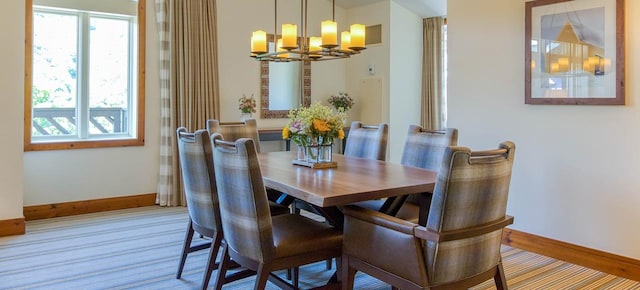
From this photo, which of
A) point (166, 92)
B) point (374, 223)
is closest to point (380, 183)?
point (374, 223)

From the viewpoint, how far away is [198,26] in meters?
5.46

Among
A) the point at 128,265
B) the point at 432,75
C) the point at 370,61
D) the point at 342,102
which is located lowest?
the point at 128,265

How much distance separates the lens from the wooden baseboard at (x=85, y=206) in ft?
15.5

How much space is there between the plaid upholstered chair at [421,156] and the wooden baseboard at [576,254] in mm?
1148

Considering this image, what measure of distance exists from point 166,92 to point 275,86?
163 cm

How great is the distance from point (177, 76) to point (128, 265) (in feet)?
8.48

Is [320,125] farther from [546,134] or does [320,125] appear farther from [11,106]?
[11,106]

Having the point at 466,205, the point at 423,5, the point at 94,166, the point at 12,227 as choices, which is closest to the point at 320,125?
the point at 466,205

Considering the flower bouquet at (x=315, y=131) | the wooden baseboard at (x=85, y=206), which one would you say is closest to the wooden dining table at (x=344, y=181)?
the flower bouquet at (x=315, y=131)

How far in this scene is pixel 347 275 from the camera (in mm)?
2396

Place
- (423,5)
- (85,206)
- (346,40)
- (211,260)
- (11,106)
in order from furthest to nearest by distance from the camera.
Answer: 1. (423,5)
2. (85,206)
3. (11,106)
4. (346,40)
5. (211,260)

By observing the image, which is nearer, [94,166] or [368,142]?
[368,142]

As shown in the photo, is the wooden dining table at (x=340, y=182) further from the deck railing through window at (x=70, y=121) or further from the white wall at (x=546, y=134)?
the deck railing through window at (x=70, y=121)

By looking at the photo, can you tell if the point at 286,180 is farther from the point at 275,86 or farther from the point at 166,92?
the point at 275,86
